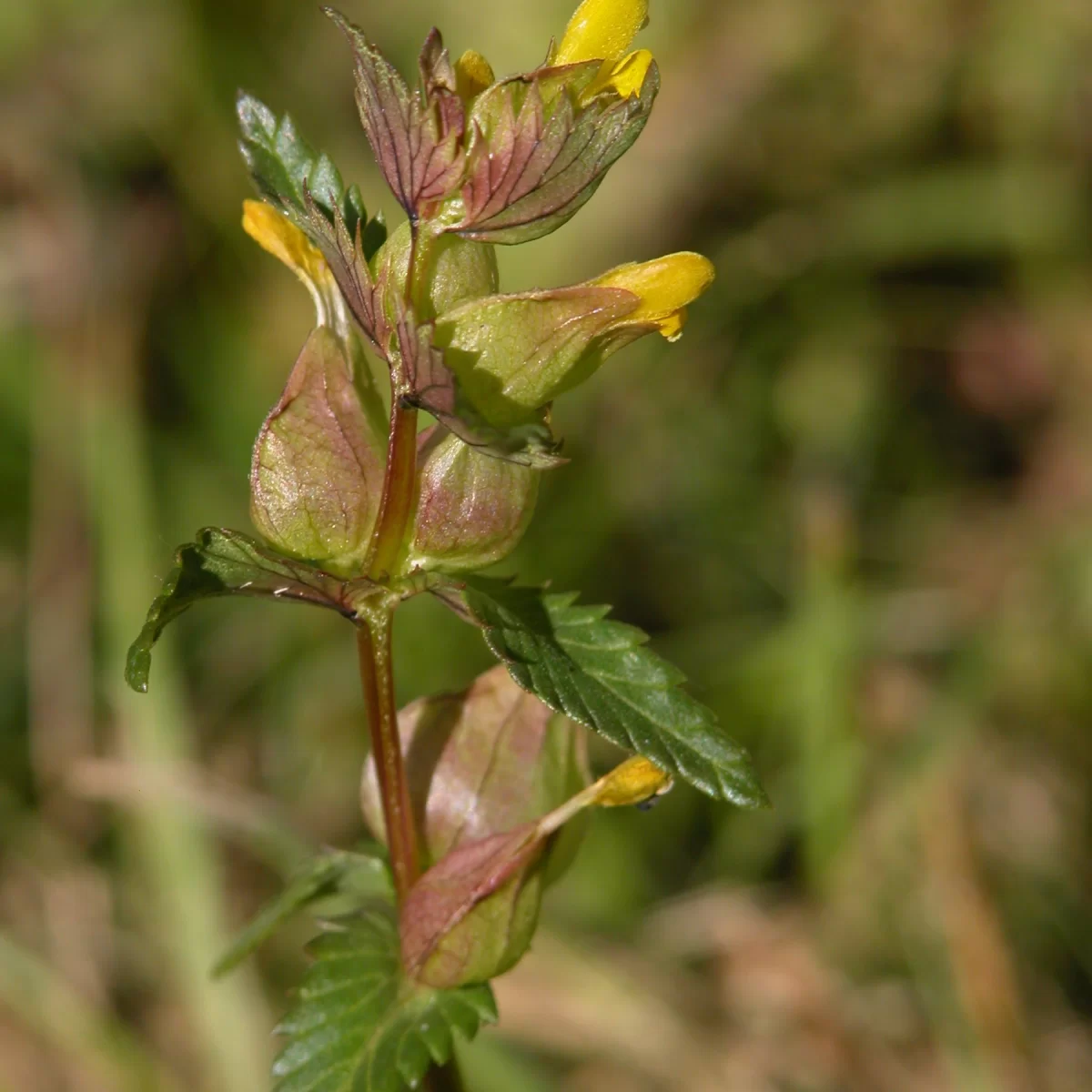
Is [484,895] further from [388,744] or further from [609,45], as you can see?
[609,45]

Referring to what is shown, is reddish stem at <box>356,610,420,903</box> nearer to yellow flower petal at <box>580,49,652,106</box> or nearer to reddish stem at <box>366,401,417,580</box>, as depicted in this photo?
reddish stem at <box>366,401,417,580</box>

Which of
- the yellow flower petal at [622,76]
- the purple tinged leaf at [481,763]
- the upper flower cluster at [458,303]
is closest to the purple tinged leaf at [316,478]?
the upper flower cluster at [458,303]

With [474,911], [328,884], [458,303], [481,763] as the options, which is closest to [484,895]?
[474,911]

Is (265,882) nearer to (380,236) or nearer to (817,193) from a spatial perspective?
(380,236)

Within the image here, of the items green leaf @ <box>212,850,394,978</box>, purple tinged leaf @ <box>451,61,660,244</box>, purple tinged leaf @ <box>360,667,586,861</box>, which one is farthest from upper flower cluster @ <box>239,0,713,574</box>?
green leaf @ <box>212,850,394,978</box>

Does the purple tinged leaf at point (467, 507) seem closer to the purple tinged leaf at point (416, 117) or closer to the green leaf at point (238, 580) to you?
the green leaf at point (238, 580)

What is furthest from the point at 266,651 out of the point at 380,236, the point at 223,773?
the point at 380,236
